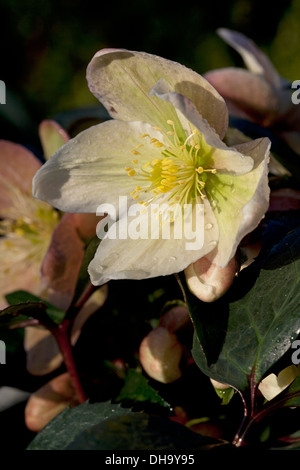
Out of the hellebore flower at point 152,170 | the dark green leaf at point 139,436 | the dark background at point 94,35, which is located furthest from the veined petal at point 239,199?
the dark background at point 94,35

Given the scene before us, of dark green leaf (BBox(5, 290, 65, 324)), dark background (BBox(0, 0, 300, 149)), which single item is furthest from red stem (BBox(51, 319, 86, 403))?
dark background (BBox(0, 0, 300, 149))

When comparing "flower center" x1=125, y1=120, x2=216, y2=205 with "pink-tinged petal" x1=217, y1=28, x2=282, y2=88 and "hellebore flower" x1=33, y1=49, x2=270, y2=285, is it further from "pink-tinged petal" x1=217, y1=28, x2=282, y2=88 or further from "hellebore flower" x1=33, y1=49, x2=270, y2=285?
"pink-tinged petal" x1=217, y1=28, x2=282, y2=88

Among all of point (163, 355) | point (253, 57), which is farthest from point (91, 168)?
point (253, 57)

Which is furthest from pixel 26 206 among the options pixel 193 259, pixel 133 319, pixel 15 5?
pixel 15 5

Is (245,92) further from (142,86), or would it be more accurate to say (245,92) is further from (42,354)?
(42,354)

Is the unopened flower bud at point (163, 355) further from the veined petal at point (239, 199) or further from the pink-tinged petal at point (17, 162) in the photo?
the pink-tinged petal at point (17, 162)

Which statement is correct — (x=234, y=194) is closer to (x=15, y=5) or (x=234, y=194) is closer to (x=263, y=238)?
(x=263, y=238)
